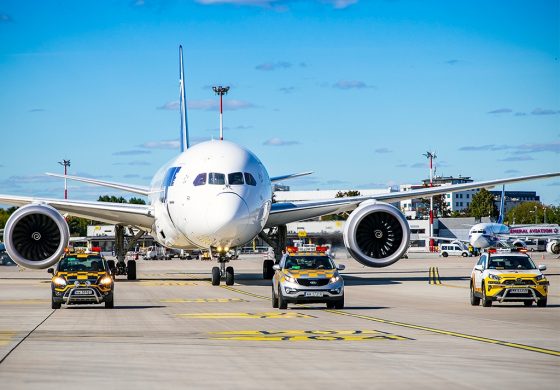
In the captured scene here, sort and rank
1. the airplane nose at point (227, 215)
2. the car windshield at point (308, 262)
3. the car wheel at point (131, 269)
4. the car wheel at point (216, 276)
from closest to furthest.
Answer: the car windshield at point (308, 262), the airplane nose at point (227, 215), the car wheel at point (216, 276), the car wheel at point (131, 269)

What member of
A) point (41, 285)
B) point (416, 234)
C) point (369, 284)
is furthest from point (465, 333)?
point (416, 234)

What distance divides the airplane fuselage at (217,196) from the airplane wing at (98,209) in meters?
2.89

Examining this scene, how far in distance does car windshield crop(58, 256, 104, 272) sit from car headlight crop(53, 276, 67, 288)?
2.44 feet

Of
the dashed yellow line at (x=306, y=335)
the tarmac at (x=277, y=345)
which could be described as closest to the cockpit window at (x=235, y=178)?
the tarmac at (x=277, y=345)

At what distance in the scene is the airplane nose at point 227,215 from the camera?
3616 cm

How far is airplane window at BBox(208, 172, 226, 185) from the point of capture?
122ft

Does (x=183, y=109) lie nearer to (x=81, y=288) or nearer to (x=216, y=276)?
(x=216, y=276)

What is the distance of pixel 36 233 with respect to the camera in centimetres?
4100

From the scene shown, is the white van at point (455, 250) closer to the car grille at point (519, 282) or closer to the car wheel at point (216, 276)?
the car wheel at point (216, 276)

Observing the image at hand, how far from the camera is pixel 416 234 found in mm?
162500

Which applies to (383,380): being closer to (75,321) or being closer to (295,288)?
(75,321)

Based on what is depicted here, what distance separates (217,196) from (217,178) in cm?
82

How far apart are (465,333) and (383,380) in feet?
24.5

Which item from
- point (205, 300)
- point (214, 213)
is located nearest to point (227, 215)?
point (214, 213)
